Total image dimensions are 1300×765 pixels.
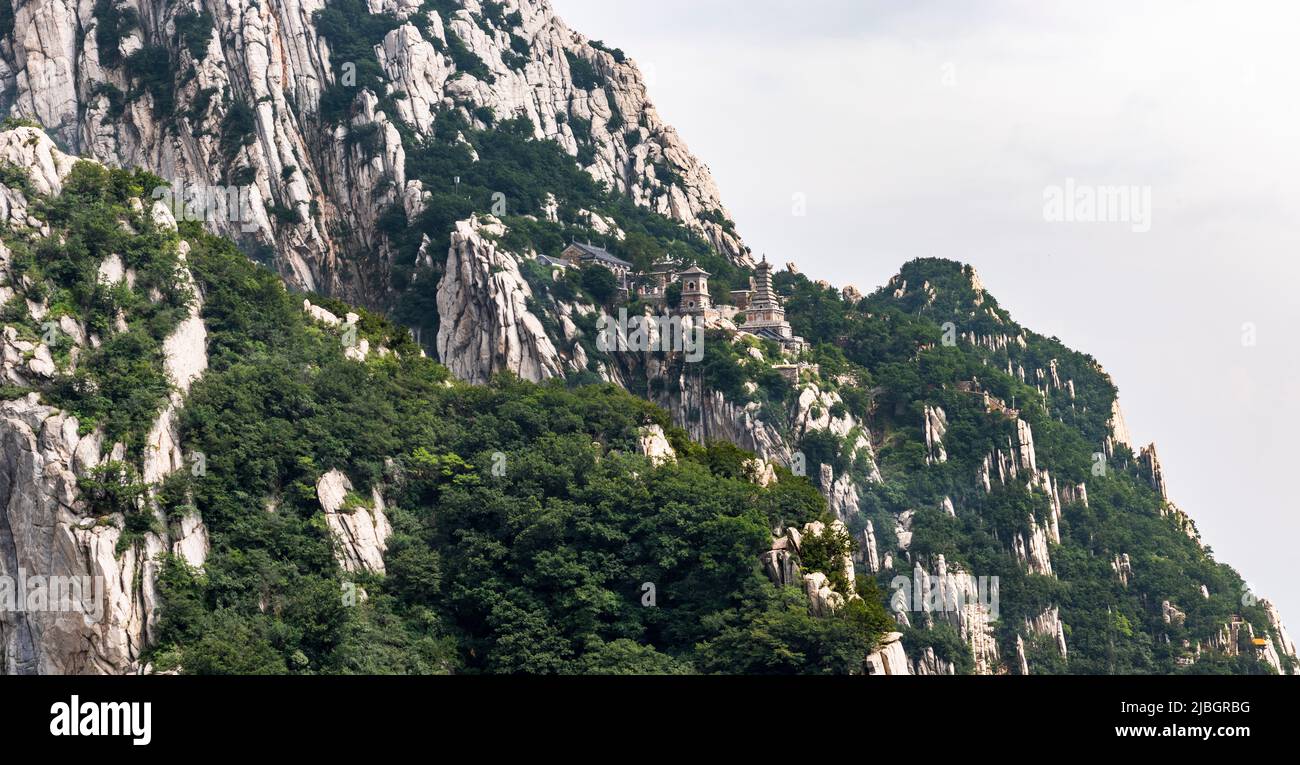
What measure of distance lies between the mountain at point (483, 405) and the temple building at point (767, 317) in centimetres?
28

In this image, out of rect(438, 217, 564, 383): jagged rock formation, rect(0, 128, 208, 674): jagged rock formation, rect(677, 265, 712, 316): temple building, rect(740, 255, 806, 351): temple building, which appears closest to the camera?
rect(0, 128, 208, 674): jagged rock formation

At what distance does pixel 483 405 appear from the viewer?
85.6 m

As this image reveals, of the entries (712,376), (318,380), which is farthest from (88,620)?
(712,376)

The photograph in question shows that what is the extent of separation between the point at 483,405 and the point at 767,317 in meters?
40.8

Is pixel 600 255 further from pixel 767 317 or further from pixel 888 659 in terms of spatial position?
pixel 888 659

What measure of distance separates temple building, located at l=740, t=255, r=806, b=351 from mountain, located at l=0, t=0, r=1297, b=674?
11.0 inches

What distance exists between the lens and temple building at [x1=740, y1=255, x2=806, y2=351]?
120 metres

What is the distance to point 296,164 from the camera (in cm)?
11706

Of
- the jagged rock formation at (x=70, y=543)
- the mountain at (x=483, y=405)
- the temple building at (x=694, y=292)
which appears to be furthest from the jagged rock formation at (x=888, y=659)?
the temple building at (x=694, y=292)

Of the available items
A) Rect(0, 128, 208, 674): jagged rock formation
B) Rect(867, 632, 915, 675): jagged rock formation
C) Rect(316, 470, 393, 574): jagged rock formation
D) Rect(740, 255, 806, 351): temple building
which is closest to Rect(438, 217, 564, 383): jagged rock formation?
Rect(740, 255, 806, 351): temple building

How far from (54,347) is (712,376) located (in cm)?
4870

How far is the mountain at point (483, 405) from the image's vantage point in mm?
67875

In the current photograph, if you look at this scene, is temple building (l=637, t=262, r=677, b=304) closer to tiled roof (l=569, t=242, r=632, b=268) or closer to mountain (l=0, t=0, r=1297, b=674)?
mountain (l=0, t=0, r=1297, b=674)

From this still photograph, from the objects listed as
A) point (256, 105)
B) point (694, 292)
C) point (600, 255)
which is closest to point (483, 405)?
point (694, 292)
